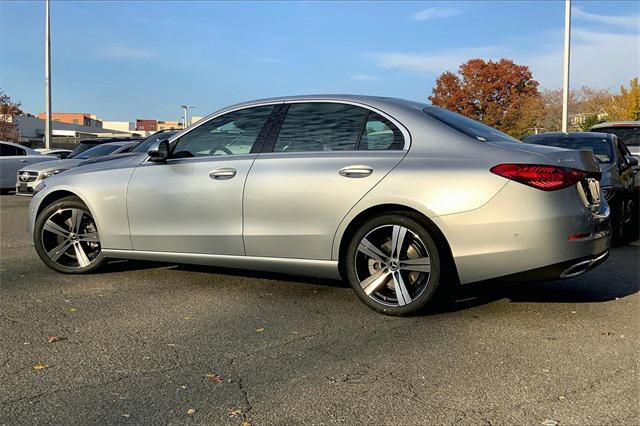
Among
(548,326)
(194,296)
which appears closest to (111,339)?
(194,296)

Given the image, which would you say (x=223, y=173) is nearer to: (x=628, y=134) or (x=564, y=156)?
(x=564, y=156)

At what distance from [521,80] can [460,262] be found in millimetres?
49440

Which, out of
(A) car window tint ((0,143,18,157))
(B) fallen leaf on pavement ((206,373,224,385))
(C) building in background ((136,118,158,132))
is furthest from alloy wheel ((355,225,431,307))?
(C) building in background ((136,118,158,132))

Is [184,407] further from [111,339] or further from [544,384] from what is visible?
[544,384]

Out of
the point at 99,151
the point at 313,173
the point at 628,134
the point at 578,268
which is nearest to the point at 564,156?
the point at 578,268

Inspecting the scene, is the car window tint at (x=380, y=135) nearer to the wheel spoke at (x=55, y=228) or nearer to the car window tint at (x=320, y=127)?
the car window tint at (x=320, y=127)

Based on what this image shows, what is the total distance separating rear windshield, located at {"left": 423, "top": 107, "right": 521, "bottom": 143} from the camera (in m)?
4.36

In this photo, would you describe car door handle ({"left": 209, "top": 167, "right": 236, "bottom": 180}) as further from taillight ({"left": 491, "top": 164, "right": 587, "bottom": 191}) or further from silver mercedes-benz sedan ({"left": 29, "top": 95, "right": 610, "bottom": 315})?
taillight ({"left": 491, "top": 164, "right": 587, "bottom": 191})

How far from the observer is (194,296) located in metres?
4.88

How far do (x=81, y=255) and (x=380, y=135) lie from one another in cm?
317

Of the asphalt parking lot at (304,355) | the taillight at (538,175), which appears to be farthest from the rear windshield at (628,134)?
the taillight at (538,175)

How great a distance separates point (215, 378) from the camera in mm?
3166

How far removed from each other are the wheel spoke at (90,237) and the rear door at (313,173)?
1.76m

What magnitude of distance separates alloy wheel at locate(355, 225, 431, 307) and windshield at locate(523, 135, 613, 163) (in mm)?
4234
